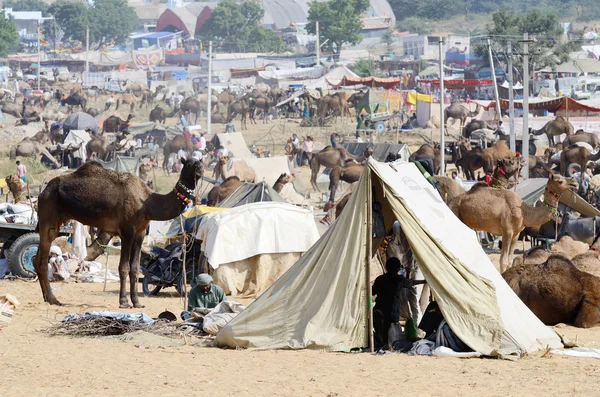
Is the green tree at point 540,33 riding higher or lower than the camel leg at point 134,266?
higher

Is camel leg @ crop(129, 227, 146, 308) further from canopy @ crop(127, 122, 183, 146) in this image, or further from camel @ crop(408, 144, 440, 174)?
canopy @ crop(127, 122, 183, 146)

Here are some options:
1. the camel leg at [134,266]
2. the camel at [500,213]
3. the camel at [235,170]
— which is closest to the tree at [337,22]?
the camel at [235,170]

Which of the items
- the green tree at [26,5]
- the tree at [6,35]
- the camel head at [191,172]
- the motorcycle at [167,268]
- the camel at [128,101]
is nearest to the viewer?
the camel head at [191,172]

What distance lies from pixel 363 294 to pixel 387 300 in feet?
1.82

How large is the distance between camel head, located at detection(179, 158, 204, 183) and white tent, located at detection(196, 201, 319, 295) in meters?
1.45

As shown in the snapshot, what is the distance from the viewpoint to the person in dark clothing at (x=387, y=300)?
10.1 m

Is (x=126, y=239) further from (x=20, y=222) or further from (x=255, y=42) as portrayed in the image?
(x=255, y=42)

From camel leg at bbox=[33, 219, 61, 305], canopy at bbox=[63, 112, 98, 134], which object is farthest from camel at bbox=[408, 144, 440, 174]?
canopy at bbox=[63, 112, 98, 134]

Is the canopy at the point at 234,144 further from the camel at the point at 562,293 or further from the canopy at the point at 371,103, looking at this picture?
the camel at the point at 562,293

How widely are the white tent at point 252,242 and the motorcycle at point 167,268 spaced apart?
0.36 m

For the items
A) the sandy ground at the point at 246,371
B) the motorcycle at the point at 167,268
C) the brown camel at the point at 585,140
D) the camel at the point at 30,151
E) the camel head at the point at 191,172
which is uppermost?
the camel head at the point at 191,172

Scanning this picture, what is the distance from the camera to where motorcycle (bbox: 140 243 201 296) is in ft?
49.1

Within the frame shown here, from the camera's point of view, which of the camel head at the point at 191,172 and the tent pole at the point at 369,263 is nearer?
the tent pole at the point at 369,263

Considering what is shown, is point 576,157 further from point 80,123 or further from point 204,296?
point 80,123
